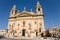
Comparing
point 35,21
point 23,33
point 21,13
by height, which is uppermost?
point 21,13

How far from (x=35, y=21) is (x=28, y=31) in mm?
4553

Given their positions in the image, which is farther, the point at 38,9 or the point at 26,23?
the point at 38,9

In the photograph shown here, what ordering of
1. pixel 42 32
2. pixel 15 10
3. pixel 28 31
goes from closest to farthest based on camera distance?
pixel 42 32 → pixel 28 31 → pixel 15 10

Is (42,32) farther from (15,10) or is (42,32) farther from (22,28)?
(15,10)

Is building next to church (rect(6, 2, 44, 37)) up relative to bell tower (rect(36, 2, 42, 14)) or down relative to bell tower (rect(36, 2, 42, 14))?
down

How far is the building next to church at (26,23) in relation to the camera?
41812 millimetres

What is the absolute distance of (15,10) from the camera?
1816 inches

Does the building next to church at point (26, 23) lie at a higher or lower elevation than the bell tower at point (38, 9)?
lower

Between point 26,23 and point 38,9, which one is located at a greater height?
point 38,9

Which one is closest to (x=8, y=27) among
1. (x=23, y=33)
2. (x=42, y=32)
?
(x=23, y=33)

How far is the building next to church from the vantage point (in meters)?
41.8

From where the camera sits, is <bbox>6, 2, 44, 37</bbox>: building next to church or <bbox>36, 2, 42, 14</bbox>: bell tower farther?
<bbox>36, 2, 42, 14</bbox>: bell tower

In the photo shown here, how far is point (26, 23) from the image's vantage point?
4347cm

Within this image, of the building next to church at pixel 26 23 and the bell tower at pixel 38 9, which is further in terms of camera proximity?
the bell tower at pixel 38 9
